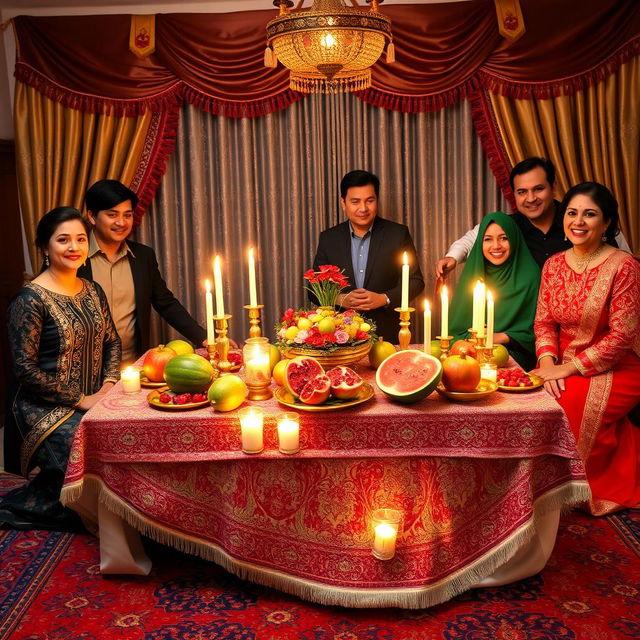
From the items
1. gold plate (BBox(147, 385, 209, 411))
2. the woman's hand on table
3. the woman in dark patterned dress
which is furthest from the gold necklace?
the woman in dark patterned dress

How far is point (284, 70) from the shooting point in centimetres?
441

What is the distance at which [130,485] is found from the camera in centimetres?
267

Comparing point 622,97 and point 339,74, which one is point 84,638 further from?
point 622,97

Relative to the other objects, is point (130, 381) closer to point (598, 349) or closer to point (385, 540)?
point (385, 540)

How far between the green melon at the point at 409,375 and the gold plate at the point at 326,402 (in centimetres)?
7

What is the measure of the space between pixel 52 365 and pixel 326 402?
1.56 m

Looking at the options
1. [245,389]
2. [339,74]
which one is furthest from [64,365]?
[339,74]

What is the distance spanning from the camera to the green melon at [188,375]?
2670mm

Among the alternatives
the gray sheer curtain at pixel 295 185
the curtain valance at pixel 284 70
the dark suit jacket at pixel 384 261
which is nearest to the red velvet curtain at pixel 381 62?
the curtain valance at pixel 284 70

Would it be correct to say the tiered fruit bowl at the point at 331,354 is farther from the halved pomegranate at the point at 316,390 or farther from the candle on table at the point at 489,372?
the candle on table at the point at 489,372

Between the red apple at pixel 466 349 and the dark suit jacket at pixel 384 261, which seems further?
the dark suit jacket at pixel 384 261

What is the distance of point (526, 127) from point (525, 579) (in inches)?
112

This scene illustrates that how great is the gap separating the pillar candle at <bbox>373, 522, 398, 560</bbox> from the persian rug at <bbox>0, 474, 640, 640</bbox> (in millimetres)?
270

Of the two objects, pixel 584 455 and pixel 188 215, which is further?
pixel 188 215
